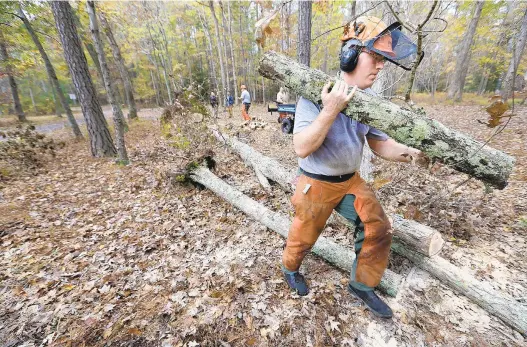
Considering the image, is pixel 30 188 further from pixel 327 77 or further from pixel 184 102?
pixel 327 77

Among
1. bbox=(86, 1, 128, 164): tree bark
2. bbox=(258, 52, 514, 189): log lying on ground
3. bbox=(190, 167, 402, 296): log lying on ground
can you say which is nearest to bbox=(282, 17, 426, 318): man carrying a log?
bbox=(258, 52, 514, 189): log lying on ground

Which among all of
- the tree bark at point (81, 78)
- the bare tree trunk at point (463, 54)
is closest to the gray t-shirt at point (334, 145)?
the tree bark at point (81, 78)

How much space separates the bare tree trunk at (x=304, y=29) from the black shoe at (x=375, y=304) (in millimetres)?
5147

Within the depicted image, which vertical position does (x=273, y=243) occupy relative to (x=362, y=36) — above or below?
below

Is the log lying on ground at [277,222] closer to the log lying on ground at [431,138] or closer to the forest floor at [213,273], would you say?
the forest floor at [213,273]

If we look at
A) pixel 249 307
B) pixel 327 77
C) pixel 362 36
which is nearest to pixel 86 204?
pixel 249 307

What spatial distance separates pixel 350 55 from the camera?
173cm

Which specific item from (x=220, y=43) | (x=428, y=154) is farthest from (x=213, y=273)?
(x=220, y=43)

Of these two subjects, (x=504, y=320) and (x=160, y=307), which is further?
(x=160, y=307)

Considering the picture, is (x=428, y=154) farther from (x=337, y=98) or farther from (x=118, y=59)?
(x=118, y=59)

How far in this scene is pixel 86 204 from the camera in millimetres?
4461

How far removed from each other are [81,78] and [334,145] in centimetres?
750

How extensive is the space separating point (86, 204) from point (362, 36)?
5.30 meters

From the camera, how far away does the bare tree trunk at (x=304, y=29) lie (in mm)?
5375
